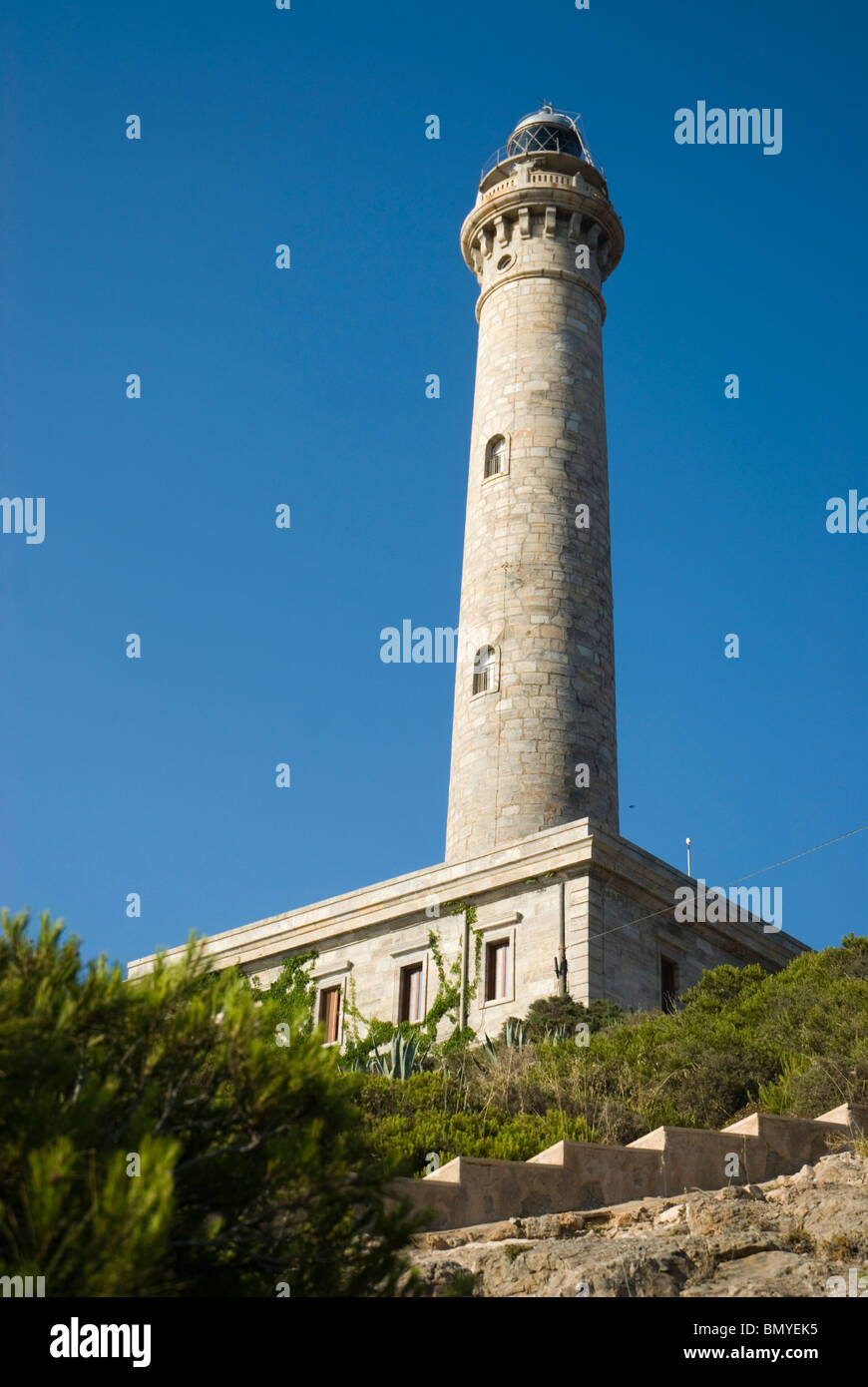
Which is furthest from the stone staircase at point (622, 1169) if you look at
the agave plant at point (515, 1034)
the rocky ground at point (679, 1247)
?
the agave plant at point (515, 1034)

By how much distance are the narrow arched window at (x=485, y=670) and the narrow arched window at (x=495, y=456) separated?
379cm

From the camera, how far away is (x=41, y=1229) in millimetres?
5117

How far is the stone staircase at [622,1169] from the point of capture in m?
11.2

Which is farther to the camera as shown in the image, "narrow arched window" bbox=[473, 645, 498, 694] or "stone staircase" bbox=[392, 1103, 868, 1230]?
"narrow arched window" bbox=[473, 645, 498, 694]

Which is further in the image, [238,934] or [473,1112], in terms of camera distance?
[238,934]

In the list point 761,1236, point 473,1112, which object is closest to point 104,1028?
point 761,1236

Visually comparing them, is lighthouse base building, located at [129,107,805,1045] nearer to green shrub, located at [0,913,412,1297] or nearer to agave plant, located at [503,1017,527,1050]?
agave plant, located at [503,1017,527,1050]

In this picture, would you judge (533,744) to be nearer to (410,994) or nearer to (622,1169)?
(410,994)

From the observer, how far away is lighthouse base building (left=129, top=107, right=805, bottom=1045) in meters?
21.6

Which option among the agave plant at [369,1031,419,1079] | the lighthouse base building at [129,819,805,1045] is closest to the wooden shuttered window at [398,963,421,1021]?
the lighthouse base building at [129,819,805,1045]

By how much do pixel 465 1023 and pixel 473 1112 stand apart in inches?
288

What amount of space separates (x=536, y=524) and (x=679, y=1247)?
18.7m

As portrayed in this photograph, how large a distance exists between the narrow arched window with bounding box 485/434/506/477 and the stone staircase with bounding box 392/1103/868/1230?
57.0 ft
